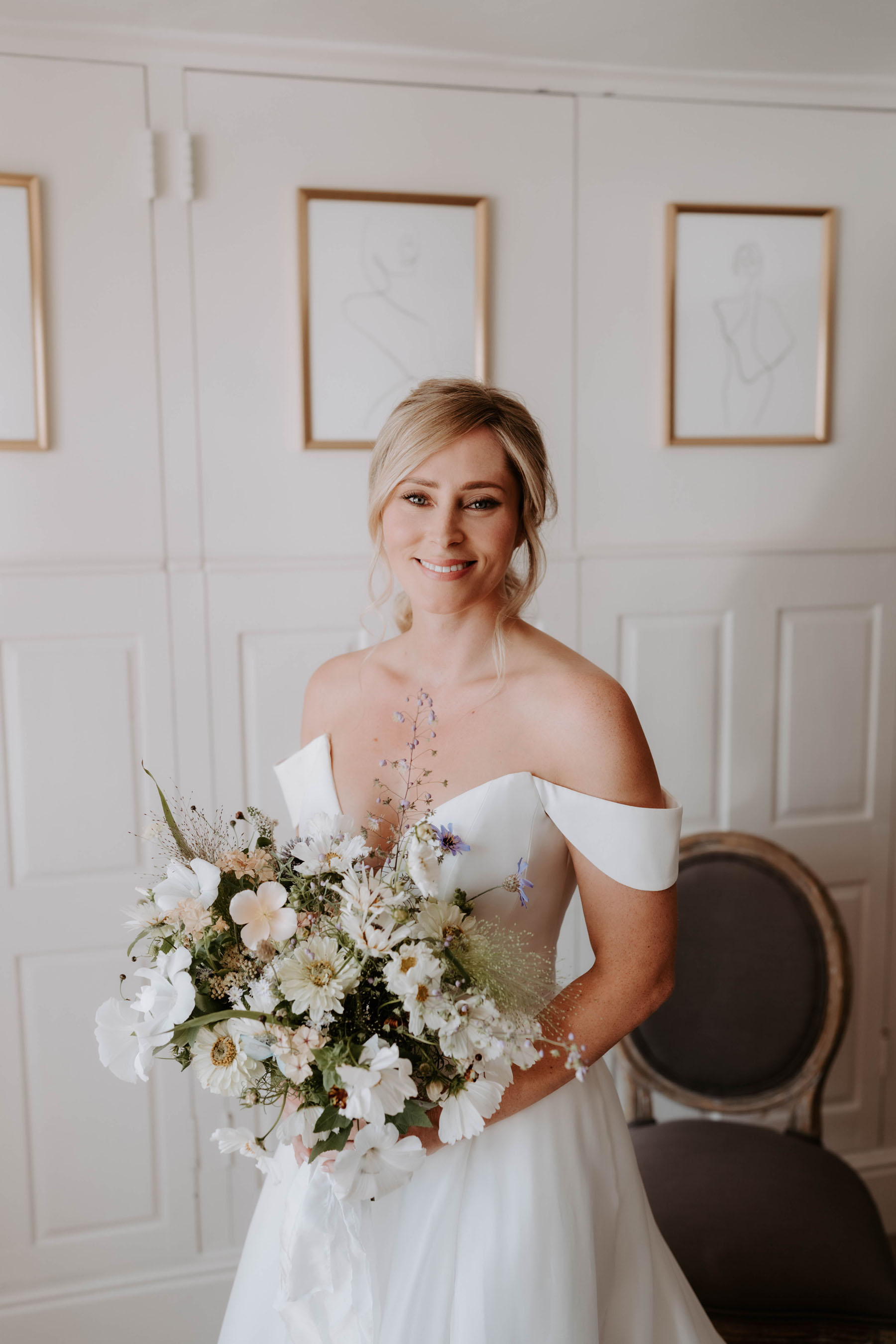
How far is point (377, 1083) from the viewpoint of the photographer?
40.4 inches

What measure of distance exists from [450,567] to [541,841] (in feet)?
1.32

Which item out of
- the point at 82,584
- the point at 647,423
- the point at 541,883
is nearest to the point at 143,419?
the point at 82,584

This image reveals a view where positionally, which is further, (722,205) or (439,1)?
(722,205)

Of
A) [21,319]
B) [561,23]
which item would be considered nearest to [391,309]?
[561,23]

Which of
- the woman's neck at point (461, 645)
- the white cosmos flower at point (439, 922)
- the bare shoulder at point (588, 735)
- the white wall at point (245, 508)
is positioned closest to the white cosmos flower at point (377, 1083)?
the white cosmos flower at point (439, 922)

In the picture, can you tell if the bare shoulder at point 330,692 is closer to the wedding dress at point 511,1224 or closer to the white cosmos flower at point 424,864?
the wedding dress at point 511,1224

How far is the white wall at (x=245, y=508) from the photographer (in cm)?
216

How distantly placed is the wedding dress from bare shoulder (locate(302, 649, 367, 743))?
0.76 ft

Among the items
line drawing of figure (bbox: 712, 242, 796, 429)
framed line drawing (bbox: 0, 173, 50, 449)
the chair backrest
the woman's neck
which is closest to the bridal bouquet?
the woman's neck

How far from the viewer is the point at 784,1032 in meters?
2.19

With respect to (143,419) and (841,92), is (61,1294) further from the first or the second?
(841,92)

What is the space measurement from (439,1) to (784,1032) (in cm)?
222

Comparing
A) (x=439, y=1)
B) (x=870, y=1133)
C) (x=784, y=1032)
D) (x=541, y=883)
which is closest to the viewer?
(x=541, y=883)

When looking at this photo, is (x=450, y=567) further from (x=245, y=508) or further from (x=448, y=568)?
(x=245, y=508)
